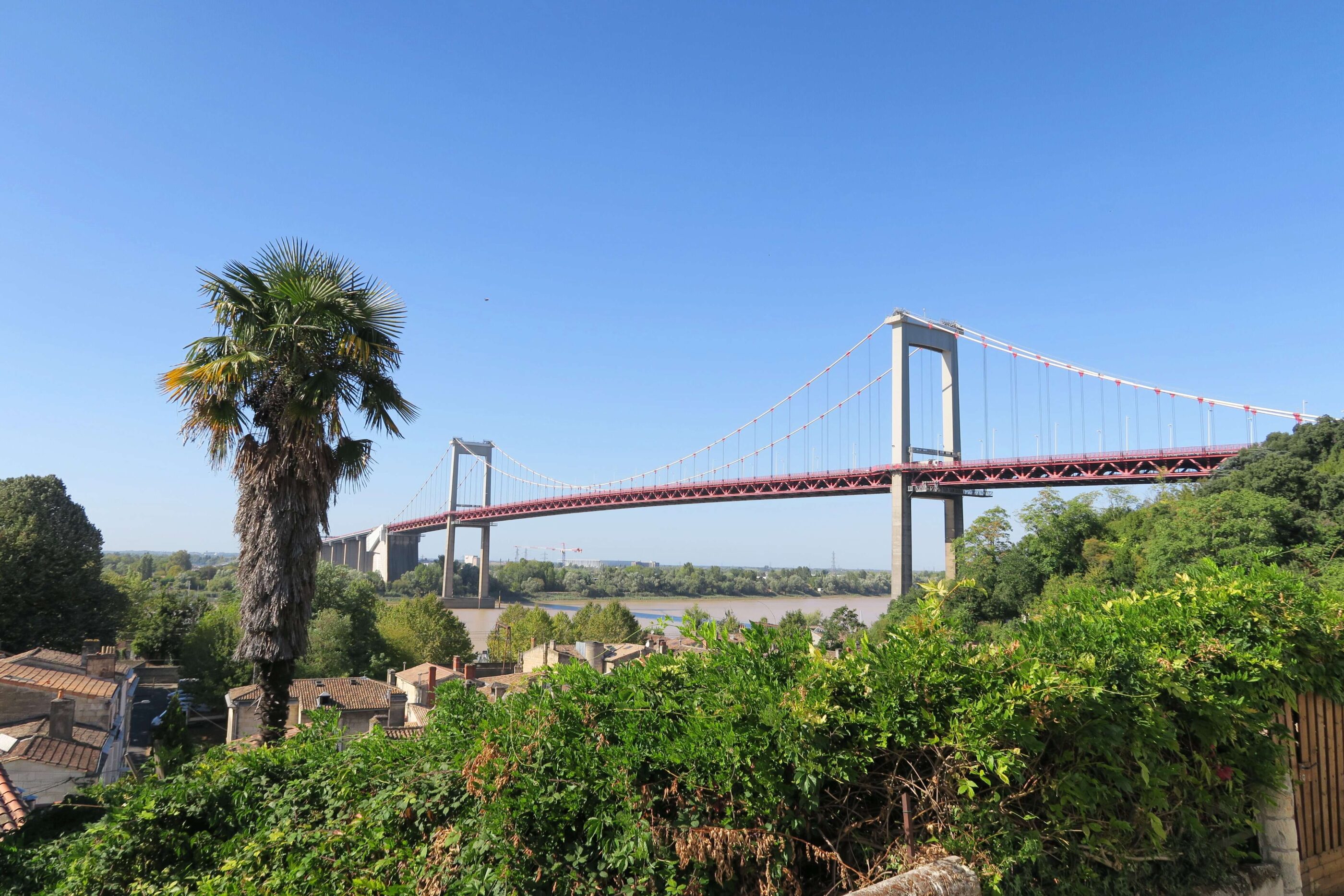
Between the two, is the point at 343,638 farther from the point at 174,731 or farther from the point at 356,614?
the point at 174,731

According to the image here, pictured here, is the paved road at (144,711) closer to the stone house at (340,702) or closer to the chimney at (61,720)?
the stone house at (340,702)

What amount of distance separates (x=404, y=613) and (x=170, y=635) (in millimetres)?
11981

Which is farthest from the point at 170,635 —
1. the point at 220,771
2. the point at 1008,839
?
the point at 1008,839

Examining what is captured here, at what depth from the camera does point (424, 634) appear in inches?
1642

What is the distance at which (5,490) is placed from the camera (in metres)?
31.8

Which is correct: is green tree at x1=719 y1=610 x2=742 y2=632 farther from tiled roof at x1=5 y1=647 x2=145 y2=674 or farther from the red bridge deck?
the red bridge deck

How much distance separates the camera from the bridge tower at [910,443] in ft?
119

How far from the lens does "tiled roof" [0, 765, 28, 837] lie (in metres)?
6.93

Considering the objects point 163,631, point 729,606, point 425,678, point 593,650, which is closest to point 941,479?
point 593,650

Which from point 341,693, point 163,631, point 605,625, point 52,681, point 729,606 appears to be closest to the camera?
point 52,681

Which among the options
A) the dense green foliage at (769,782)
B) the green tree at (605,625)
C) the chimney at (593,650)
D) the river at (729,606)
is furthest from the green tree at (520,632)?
the dense green foliage at (769,782)

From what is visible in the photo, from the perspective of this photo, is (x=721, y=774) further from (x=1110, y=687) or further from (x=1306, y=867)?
(x=1306, y=867)

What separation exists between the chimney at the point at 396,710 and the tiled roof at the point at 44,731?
569 centimetres

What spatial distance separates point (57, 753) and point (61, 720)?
1.42 meters
